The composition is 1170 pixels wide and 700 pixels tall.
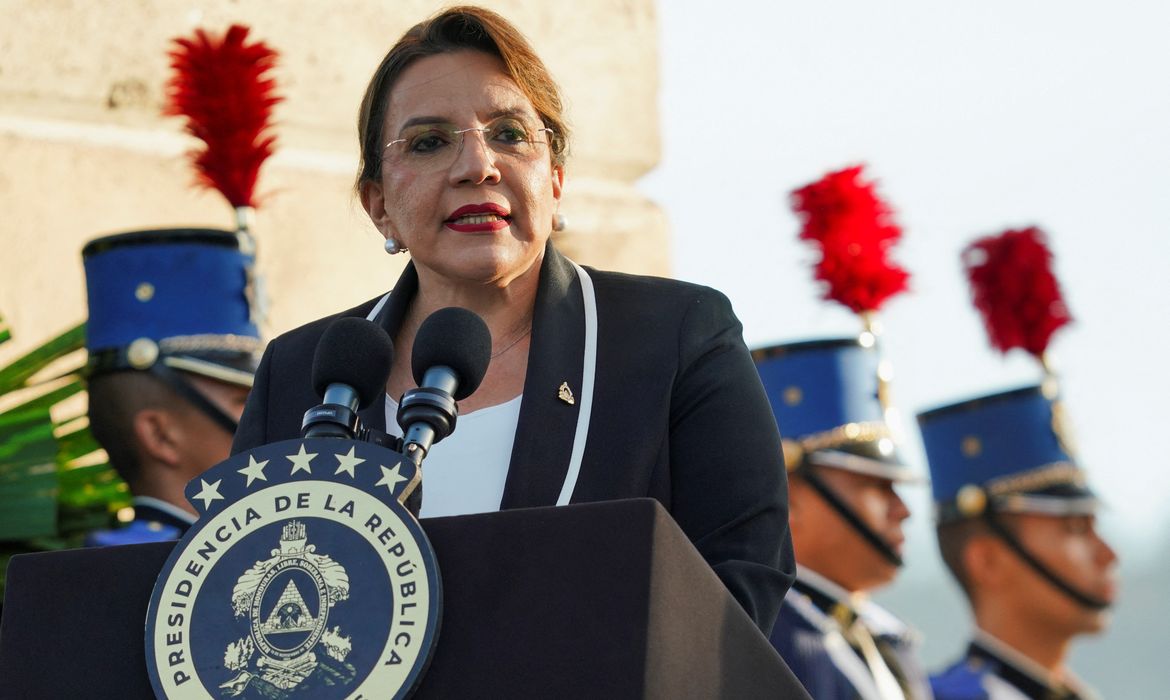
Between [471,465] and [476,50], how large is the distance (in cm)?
57

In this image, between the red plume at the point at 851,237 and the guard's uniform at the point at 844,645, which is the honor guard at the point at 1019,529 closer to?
the guard's uniform at the point at 844,645

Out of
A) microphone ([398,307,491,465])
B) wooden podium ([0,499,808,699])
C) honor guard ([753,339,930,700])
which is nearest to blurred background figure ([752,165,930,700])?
honor guard ([753,339,930,700])

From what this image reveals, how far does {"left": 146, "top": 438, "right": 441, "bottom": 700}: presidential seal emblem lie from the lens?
1575 mm

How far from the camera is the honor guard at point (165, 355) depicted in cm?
420

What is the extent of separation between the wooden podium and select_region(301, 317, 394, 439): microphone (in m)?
0.21

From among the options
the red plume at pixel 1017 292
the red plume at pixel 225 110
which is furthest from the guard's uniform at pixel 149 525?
the red plume at pixel 1017 292

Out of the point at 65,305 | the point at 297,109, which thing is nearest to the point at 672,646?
the point at 65,305

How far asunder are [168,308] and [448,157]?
2008mm

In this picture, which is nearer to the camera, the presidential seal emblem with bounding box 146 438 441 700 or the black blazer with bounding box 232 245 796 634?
the presidential seal emblem with bounding box 146 438 441 700

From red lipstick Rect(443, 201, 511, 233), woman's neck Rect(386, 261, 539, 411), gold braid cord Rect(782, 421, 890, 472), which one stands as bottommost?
woman's neck Rect(386, 261, 539, 411)

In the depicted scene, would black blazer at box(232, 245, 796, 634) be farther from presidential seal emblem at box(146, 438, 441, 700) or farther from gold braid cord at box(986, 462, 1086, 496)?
gold braid cord at box(986, 462, 1086, 496)

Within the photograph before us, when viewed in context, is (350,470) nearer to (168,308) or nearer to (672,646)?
(672,646)

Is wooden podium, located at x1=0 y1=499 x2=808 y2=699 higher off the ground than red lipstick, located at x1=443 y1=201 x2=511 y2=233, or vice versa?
red lipstick, located at x1=443 y1=201 x2=511 y2=233

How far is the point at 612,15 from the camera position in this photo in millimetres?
6402
